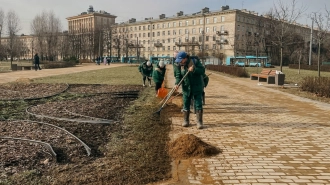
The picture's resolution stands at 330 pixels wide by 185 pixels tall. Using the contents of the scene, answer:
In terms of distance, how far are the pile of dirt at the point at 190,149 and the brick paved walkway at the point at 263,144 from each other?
0.53 feet

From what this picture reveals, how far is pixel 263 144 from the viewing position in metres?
5.24

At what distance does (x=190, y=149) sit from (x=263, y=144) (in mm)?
1482

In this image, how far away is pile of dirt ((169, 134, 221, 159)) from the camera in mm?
4609


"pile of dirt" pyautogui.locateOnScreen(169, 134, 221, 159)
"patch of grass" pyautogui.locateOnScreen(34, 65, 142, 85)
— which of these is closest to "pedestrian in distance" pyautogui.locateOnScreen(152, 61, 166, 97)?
"pile of dirt" pyautogui.locateOnScreen(169, 134, 221, 159)

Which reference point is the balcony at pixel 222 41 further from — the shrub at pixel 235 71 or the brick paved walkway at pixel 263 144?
the brick paved walkway at pixel 263 144

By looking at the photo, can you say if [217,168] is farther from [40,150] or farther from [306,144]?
[40,150]

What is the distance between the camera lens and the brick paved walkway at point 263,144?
3.87 m

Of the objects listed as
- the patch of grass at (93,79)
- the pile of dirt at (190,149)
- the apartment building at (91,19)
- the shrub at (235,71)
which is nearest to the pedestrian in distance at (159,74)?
the pile of dirt at (190,149)

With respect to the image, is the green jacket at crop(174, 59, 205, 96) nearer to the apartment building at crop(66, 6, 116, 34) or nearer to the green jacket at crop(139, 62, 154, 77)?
the green jacket at crop(139, 62, 154, 77)

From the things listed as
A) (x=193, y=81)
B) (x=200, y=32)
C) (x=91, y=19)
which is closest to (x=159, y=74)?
(x=193, y=81)

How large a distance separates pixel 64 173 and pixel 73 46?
80353 mm

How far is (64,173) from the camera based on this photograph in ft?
12.4

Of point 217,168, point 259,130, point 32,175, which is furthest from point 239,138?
point 32,175

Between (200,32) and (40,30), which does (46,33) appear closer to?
(40,30)
